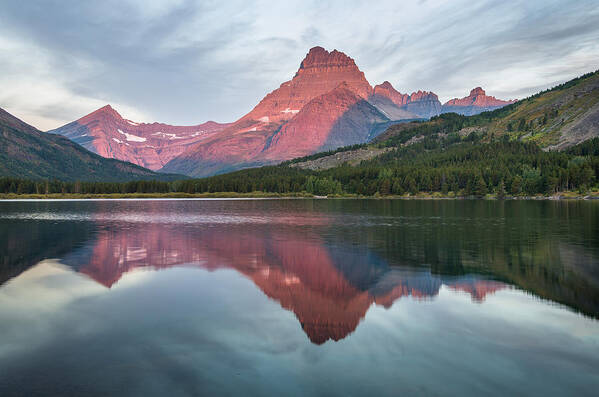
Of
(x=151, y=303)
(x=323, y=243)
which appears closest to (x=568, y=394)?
(x=151, y=303)

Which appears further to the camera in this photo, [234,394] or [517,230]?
[517,230]

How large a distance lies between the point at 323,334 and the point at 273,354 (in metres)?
3.06

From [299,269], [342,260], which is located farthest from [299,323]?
[342,260]

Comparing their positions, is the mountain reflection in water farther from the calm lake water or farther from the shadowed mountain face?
the calm lake water

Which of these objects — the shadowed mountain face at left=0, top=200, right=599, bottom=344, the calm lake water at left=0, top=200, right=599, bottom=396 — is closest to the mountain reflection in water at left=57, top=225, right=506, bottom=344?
the shadowed mountain face at left=0, top=200, right=599, bottom=344

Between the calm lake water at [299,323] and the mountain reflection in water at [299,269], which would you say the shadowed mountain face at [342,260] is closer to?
the mountain reflection in water at [299,269]

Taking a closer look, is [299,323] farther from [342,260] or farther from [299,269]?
[342,260]

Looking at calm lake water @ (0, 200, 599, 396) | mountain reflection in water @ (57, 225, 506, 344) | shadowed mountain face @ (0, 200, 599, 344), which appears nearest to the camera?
calm lake water @ (0, 200, 599, 396)

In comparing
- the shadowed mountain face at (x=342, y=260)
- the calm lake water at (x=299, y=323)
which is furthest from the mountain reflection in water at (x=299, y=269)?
the calm lake water at (x=299, y=323)

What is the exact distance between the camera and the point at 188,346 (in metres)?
16.0

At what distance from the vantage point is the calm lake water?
13.1 m

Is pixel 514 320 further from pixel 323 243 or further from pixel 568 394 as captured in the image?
pixel 323 243

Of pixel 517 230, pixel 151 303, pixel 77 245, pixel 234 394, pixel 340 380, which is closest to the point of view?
pixel 234 394

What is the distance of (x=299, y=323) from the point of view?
19.0 metres
